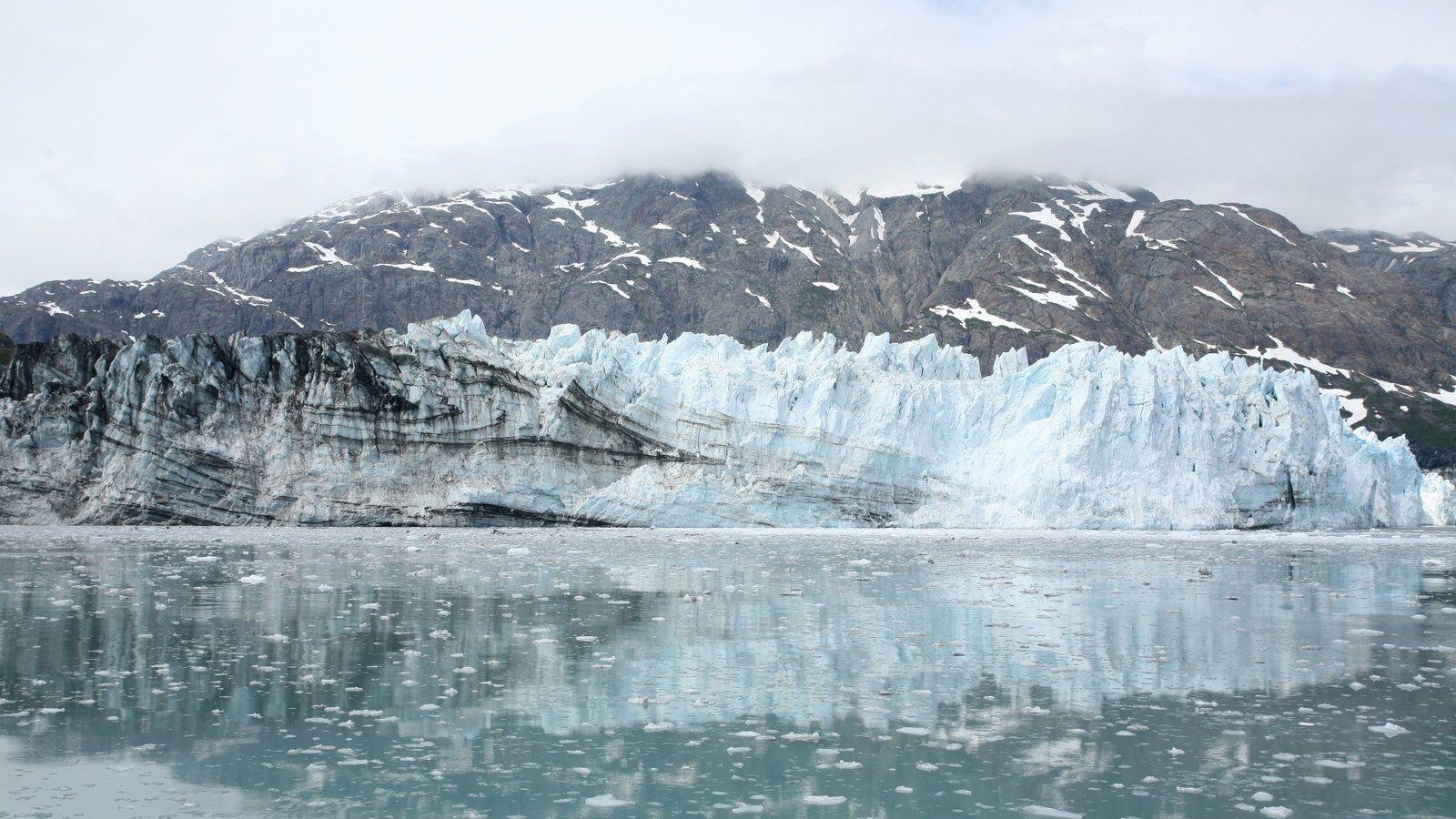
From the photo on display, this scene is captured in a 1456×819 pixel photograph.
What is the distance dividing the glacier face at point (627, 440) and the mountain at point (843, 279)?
6050 cm

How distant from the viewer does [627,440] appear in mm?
39406

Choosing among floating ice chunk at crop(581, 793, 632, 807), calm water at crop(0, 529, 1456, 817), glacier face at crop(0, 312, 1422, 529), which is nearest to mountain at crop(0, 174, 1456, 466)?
glacier face at crop(0, 312, 1422, 529)

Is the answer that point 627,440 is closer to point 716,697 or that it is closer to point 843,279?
point 716,697

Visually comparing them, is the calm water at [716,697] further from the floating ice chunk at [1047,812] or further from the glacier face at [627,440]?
the glacier face at [627,440]

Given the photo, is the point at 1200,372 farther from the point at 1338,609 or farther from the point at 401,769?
the point at 401,769

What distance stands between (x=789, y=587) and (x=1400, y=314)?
125 meters

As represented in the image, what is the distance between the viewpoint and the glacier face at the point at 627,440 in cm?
3756

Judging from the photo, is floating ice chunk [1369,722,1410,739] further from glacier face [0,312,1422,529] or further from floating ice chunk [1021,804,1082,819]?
glacier face [0,312,1422,529]

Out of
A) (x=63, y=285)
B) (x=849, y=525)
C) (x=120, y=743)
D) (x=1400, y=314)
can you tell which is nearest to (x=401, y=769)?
(x=120, y=743)

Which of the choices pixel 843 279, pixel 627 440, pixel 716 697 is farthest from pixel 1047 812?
pixel 843 279

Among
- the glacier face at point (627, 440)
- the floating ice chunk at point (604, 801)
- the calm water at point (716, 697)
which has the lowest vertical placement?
the floating ice chunk at point (604, 801)

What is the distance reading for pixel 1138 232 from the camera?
12988 cm

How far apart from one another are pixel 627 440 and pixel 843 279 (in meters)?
98.9

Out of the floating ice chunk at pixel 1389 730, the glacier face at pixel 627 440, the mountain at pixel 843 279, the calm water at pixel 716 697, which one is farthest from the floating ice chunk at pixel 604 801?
the mountain at pixel 843 279
